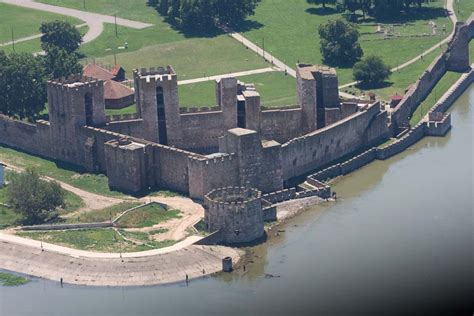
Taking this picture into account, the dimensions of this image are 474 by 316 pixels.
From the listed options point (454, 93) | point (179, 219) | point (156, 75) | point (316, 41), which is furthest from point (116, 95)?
point (316, 41)

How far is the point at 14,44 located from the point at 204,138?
51604 millimetres

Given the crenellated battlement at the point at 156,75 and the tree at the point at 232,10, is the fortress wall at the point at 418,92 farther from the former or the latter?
the tree at the point at 232,10

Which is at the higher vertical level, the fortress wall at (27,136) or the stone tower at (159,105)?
the stone tower at (159,105)

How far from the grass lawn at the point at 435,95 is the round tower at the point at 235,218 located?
38.3 metres

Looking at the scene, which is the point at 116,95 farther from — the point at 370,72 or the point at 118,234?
the point at 118,234

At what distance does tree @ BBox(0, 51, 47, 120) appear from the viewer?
498 ft

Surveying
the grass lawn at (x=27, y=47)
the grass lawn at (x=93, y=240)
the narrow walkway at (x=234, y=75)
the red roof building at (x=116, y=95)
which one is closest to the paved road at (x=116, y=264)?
the grass lawn at (x=93, y=240)

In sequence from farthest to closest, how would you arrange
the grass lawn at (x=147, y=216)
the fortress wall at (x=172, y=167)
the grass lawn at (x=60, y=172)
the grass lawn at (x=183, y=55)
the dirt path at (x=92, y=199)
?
the grass lawn at (x=183, y=55)
the grass lawn at (x=60, y=172)
the fortress wall at (x=172, y=167)
the dirt path at (x=92, y=199)
the grass lawn at (x=147, y=216)

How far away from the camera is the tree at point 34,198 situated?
125188 millimetres

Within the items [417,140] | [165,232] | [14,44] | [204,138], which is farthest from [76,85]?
[14,44]

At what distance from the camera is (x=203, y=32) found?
19450 cm

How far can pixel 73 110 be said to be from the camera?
5531 inches

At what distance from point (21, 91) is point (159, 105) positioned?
17433 millimetres

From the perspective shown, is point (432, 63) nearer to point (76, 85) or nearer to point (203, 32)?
point (203, 32)
